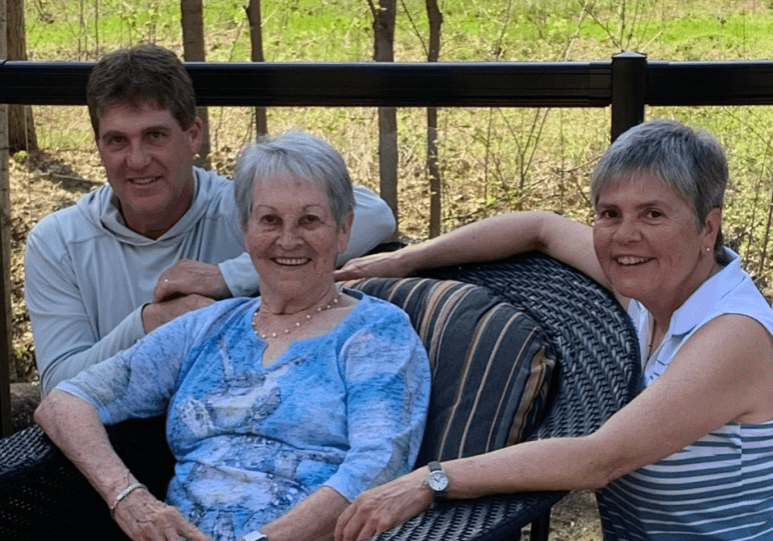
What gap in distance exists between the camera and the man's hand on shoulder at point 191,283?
2.69 m

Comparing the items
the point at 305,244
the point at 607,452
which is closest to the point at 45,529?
the point at 305,244

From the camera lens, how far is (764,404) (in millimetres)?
2084

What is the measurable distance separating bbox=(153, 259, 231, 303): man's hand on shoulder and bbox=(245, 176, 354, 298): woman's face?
0.94 ft

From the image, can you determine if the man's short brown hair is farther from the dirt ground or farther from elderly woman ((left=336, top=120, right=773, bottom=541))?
the dirt ground

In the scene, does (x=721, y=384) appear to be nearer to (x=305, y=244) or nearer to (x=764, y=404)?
(x=764, y=404)

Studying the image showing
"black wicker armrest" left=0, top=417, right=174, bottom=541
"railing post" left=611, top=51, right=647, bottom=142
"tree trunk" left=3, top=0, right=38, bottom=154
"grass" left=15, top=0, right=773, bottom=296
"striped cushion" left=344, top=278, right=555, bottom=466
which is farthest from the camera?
"tree trunk" left=3, top=0, right=38, bottom=154

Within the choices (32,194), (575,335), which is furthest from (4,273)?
(32,194)

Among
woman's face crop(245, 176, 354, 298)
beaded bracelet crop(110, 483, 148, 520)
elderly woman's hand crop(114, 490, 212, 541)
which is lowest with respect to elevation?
elderly woman's hand crop(114, 490, 212, 541)

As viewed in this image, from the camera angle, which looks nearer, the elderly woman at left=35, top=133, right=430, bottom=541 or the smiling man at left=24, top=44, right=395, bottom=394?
the elderly woman at left=35, top=133, right=430, bottom=541

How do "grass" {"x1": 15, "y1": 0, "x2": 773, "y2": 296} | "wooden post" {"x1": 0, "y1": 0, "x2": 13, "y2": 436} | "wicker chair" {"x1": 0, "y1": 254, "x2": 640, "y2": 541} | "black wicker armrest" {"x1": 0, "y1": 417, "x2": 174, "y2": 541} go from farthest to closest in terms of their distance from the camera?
"grass" {"x1": 15, "y1": 0, "x2": 773, "y2": 296} → "wooden post" {"x1": 0, "y1": 0, "x2": 13, "y2": 436} → "black wicker armrest" {"x1": 0, "y1": 417, "x2": 174, "y2": 541} → "wicker chair" {"x1": 0, "y1": 254, "x2": 640, "y2": 541}

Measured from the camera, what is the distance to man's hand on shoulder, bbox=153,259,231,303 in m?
2.69

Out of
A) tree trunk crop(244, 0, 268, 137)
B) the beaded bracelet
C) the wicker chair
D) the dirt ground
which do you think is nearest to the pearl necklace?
the wicker chair

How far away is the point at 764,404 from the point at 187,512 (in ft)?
3.91

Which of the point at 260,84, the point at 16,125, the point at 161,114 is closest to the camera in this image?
the point at 161,114
